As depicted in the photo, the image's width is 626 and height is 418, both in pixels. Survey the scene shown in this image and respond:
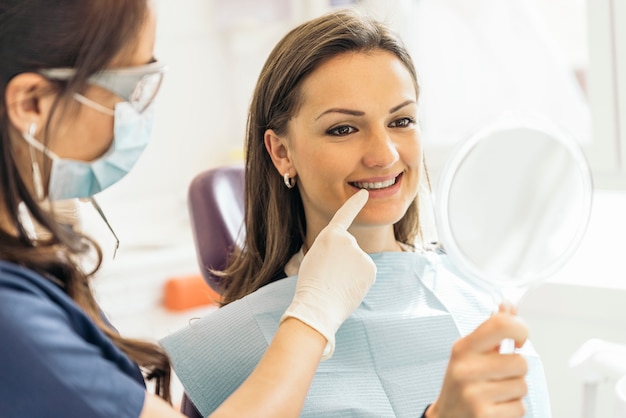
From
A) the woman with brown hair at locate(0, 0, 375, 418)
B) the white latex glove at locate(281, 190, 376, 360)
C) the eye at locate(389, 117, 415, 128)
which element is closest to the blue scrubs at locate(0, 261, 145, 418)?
the woman with brown hair at locate(0, 0, 375, 418)

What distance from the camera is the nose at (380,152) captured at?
1.39m

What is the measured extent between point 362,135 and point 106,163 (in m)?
0.52

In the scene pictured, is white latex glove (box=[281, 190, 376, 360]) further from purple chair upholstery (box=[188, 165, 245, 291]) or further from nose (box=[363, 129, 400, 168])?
purple chair upholstery (box=[188, 165, 245, 291])

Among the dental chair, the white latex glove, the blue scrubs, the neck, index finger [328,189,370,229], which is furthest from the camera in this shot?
the dental chair

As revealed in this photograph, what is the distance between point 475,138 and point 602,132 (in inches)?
50.9

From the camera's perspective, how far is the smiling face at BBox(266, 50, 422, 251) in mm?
1410

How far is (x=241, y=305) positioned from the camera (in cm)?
147

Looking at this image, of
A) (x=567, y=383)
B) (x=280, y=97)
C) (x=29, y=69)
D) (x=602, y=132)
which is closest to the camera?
(x=29, y=69)

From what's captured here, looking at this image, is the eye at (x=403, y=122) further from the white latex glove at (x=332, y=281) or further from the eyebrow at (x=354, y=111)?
the white latex glove at (x=332, y=281)

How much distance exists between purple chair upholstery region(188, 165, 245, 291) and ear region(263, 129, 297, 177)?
0.88 ft

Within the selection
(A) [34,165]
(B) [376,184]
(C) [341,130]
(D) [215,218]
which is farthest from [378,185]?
(A) [34,165]

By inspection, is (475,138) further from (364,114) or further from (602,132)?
(602,132)

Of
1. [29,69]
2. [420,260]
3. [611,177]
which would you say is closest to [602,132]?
[611,177]

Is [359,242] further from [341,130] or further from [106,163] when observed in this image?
[106,163]
